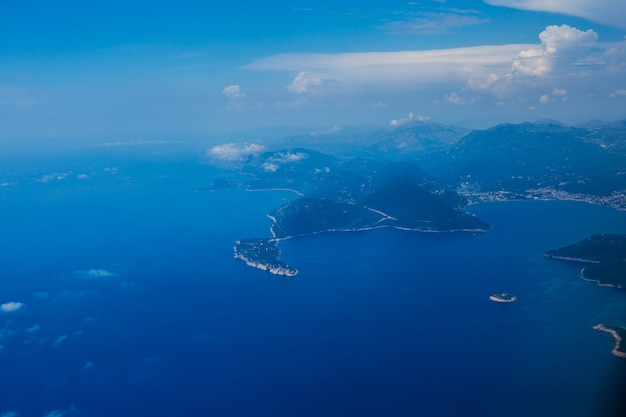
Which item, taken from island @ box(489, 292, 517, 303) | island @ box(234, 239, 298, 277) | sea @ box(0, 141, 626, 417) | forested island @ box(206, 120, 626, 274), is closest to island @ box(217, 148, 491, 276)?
island @ box(234, 239, 298, 277)

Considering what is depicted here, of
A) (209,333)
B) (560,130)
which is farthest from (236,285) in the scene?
(560,130)

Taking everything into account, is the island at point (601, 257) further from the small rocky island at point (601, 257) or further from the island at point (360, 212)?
the island at point (360, 212)

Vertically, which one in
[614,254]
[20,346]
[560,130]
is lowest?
[20,346]

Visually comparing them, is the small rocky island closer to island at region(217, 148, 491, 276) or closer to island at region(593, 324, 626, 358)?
island at region(593, 324, 626, 358)

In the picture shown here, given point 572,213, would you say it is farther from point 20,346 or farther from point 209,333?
point 20,346

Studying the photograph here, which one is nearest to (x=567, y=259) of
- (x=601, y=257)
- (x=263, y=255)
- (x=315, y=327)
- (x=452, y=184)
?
(x=601, y=257)

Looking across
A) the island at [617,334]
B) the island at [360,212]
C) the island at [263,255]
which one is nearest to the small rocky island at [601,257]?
the island at [617,334]

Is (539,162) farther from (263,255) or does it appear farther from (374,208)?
(263,255)
